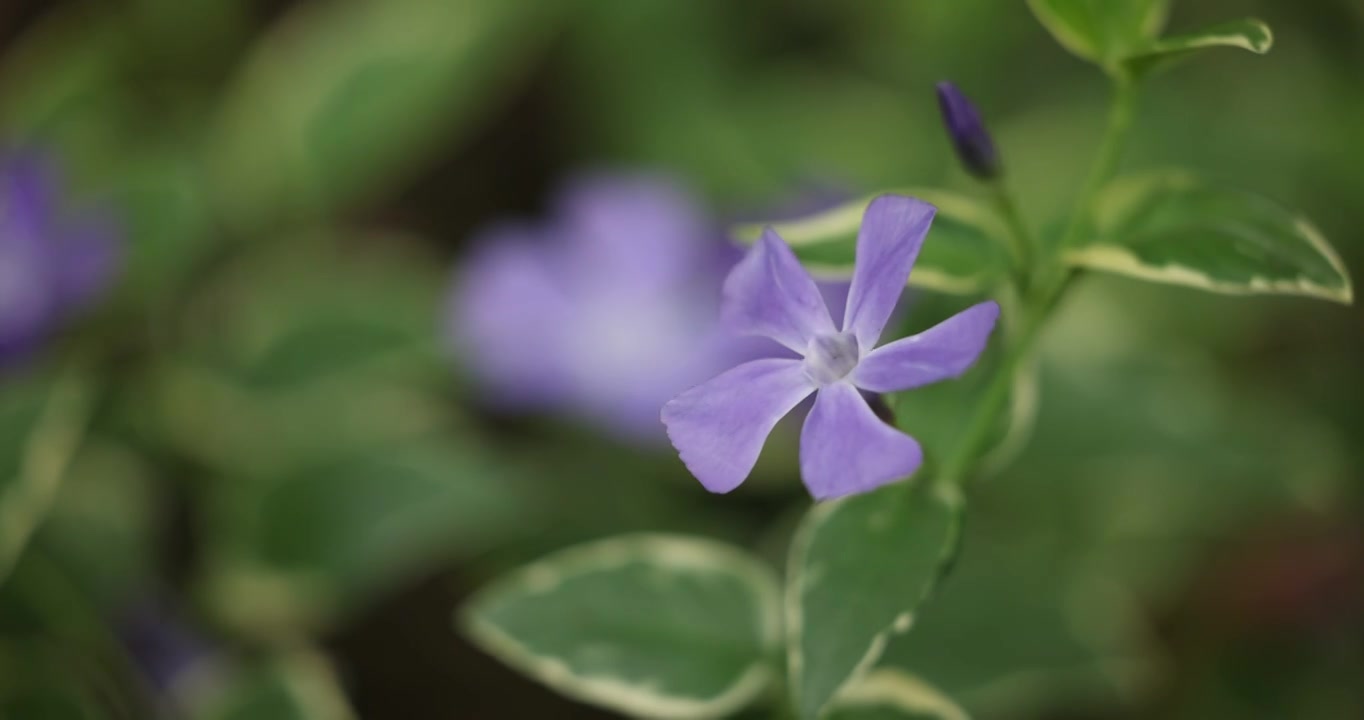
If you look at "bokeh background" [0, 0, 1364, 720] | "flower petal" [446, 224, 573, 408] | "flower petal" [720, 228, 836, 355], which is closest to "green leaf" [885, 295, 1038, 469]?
"flower petal" [720, 228, 836, 355]

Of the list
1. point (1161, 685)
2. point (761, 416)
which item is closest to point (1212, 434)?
point (1161, 685)

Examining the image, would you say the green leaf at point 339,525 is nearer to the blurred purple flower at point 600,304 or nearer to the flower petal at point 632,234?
the blurred purple flower at point 600,304

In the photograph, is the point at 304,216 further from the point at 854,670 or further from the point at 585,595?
the point at 854,670

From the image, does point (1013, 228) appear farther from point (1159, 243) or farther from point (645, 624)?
point (645, 624)

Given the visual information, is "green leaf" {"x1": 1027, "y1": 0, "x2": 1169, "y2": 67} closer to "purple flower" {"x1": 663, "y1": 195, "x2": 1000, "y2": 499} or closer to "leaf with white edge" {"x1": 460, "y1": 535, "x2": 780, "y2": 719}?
"purple flower" {"x1": 663, "y1": 195, "x2": 1000, "y2": 499}

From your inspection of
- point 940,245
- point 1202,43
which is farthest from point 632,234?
point 1202,43

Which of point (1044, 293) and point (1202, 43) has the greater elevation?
point (1202, 43)
